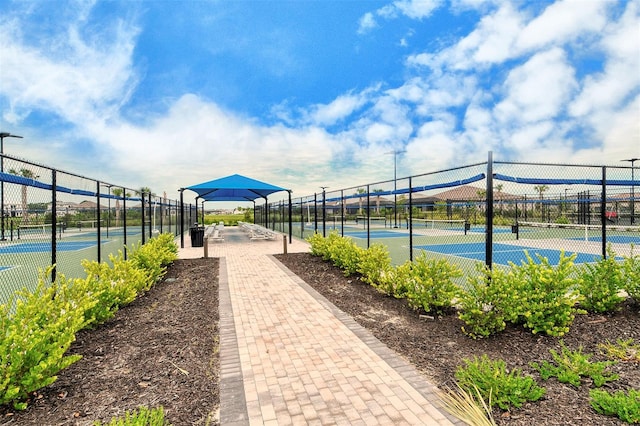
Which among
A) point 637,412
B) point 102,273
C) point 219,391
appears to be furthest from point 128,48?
point 637,412

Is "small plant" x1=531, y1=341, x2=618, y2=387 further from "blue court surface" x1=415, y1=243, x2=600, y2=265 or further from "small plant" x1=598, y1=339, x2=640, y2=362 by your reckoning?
"blue court surface" x1=415, y1=243, x2=600, y2=265

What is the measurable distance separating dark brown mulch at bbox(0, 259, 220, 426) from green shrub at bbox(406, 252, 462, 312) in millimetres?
3040

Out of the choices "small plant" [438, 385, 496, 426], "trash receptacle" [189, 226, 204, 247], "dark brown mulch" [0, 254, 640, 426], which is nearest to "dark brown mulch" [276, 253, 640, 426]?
"dark brown mulch" [0, 254, 640, 426]

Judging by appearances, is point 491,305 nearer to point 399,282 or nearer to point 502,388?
point 502,388

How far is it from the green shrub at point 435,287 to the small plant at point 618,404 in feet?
7.48

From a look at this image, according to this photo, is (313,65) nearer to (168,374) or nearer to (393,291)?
(393,291)

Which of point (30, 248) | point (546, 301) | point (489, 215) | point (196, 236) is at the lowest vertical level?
point (30, 248)

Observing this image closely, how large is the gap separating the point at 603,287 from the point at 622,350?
1.53 m

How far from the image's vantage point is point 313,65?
13.2 meters

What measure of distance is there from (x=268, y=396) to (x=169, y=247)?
8.26 m

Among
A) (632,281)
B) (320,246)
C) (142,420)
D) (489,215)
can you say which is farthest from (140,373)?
(320,246)

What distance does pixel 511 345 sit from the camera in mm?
4188

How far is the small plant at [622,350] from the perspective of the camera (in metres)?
3.82

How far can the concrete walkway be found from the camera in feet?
9.47
